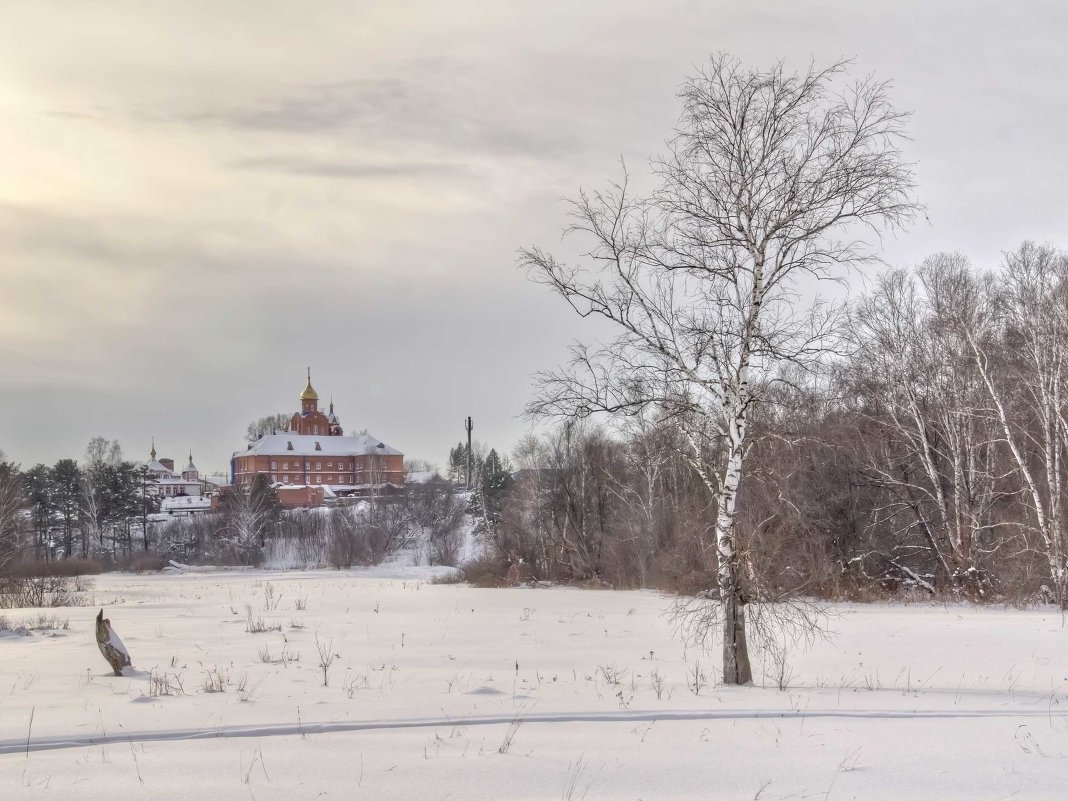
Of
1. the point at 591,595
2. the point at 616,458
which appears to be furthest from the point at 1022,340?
the point at 616,458

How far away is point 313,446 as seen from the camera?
14275cm

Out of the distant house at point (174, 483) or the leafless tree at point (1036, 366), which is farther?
the distant house at point (174, 483)

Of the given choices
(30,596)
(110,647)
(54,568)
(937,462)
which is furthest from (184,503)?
(110,647)

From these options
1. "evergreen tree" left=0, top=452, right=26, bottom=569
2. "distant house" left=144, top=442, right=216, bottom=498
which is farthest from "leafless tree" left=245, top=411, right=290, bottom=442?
"evergreen tree" left=0, top=452, right=26, bottom=569

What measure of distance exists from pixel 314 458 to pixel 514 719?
137 m

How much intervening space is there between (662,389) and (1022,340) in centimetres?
2489

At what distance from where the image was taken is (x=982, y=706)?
1148 centimetres

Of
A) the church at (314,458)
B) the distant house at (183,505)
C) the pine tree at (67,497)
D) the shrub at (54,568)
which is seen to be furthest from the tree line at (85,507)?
the church at (314,458)

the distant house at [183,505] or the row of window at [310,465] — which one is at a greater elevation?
the row of window at [310,465]

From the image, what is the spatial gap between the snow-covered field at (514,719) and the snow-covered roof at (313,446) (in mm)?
124138

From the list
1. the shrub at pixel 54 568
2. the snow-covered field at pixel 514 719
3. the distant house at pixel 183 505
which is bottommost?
the shrub at pixel 54 568

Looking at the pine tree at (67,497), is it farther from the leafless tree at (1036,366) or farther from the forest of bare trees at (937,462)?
the leafless tree at (1036,366)

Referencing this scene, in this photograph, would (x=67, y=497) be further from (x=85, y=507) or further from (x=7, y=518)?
(x=7, y=518)

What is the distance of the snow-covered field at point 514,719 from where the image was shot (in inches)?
281
